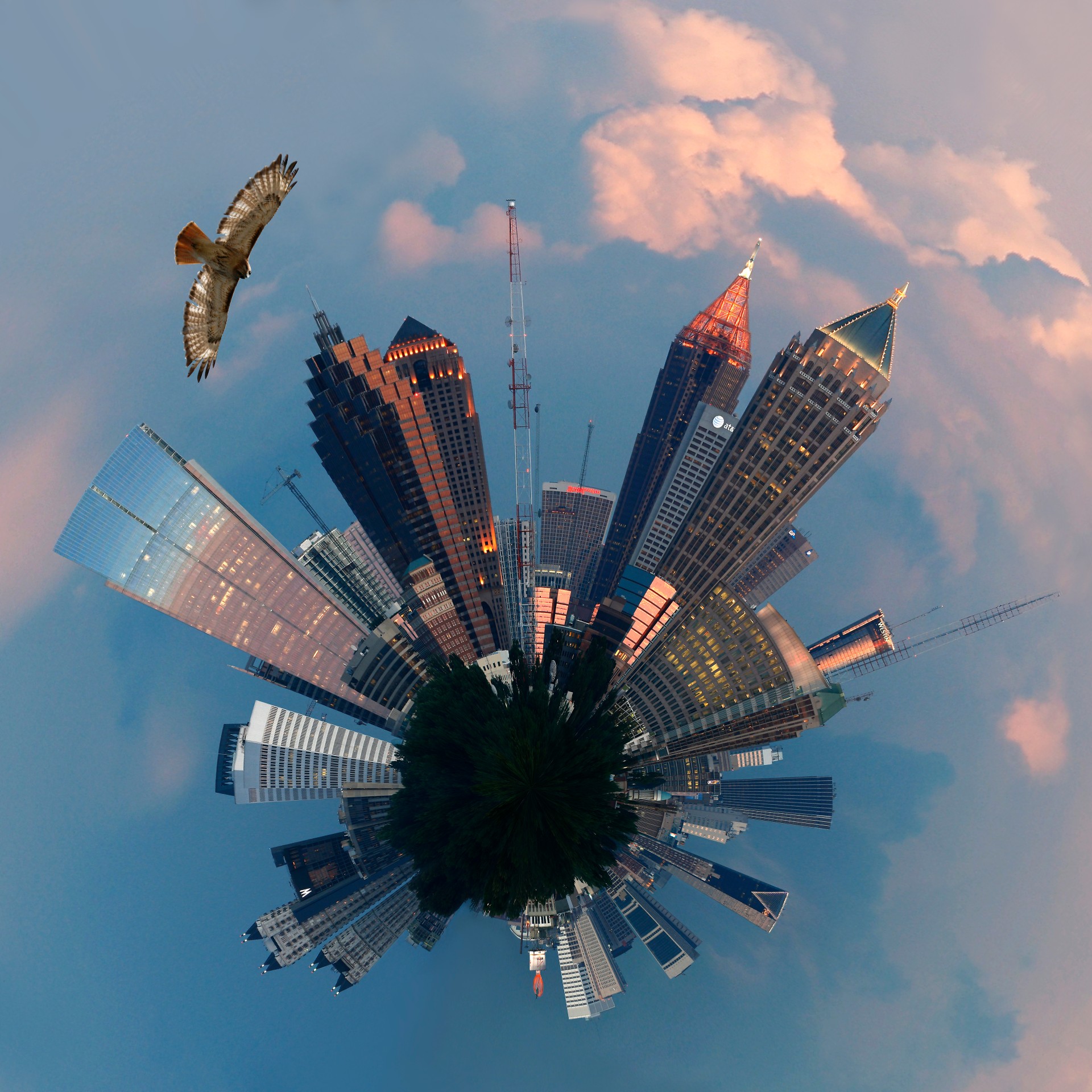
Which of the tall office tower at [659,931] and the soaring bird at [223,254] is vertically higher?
the soaring bird at [223,254]

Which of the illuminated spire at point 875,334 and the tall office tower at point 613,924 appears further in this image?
the tall office tower at point 613,924

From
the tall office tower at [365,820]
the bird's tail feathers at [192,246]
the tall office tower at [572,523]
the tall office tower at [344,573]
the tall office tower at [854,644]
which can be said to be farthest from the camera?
the tall office tower at [572,523]

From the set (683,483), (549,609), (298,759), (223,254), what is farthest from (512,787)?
(298,759)

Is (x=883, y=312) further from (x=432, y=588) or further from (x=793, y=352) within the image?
(x=432, y=588)

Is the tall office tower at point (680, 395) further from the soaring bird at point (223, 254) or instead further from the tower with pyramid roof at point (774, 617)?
the soaring bird at point (223, 254)

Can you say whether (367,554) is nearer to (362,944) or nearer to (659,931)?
(362,944)

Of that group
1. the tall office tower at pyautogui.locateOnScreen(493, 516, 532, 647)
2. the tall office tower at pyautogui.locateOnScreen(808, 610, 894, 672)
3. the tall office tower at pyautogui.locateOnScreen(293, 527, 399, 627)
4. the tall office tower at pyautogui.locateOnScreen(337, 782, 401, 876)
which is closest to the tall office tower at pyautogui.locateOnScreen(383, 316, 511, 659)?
the tall office tower at pyautogui.locateOnScreen(493, 516, 532, 647)

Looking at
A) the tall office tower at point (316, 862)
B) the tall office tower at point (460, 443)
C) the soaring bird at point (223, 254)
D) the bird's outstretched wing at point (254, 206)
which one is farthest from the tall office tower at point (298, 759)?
the bird's outstretched wing at point (254, 206)
